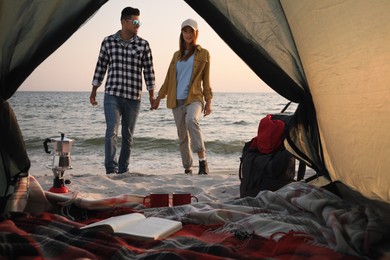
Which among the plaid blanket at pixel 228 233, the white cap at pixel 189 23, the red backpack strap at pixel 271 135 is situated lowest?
the plaid blanket at pixel 228 233

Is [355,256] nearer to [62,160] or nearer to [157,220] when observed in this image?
[157,220]

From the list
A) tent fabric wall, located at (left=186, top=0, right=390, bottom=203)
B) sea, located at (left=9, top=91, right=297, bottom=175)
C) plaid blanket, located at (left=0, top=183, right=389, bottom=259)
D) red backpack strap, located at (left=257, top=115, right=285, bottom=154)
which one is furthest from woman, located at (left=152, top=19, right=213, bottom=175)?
plaid blanket, located at (left=0, top=183, right=389, bottom=259)

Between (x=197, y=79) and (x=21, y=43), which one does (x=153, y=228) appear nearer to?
(x=21, y=43)

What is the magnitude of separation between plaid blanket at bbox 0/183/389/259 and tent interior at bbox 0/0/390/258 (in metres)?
0.07

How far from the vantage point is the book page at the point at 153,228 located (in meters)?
2.20

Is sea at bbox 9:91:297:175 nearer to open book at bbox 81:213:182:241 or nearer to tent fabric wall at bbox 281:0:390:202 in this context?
open book at bbox 81:213:182:241

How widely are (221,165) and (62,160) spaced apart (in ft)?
15.4

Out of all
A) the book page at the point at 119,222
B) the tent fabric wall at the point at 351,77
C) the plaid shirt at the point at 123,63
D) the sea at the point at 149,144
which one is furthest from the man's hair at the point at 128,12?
the book page at the point at 119,222

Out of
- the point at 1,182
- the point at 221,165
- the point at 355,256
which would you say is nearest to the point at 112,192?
the point at 1,182

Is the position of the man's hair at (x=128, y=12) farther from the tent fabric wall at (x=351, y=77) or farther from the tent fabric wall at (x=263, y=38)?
the tent fabric wall at (x=351, y=77)

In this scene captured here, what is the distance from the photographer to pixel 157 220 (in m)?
2.46

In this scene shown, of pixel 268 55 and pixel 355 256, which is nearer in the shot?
pixel 355 256

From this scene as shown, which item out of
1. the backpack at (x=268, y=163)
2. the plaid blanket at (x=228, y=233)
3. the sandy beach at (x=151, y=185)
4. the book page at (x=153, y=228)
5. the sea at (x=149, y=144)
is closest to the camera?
the plaid blanket at (x=228, y=233)

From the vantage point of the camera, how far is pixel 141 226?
2.34 m
